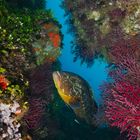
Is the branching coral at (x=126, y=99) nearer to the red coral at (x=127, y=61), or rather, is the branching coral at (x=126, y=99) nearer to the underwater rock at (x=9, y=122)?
the red coral at (x=127, y=61)

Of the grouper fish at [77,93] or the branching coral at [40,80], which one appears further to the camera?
the branching coral at [40,80]

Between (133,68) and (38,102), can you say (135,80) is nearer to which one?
(133,68)

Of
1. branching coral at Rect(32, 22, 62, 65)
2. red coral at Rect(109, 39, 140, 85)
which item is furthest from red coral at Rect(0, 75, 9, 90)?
branching coral at Rect(32, 22, 62, 65)

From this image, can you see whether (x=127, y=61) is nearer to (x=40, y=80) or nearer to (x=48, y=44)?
(x=40, y=80)

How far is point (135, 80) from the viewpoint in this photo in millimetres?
5645

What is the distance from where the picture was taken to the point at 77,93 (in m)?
6.10

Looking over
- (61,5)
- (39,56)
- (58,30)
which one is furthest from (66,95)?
(61,5)

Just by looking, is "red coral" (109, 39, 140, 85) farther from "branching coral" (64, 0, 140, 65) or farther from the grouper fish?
the grouper fish

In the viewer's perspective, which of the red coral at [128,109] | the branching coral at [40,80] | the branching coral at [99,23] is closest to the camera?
the red coral at [128,109]

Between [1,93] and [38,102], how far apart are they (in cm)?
129

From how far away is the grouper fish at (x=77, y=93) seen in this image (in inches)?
228

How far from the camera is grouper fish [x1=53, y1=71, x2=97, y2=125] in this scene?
19.0 feet

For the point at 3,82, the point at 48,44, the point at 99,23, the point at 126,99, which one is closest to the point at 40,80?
the point at 48,44

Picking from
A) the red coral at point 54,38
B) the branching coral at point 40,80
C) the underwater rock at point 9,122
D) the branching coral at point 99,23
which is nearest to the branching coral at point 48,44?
the red coral at point 54,38
